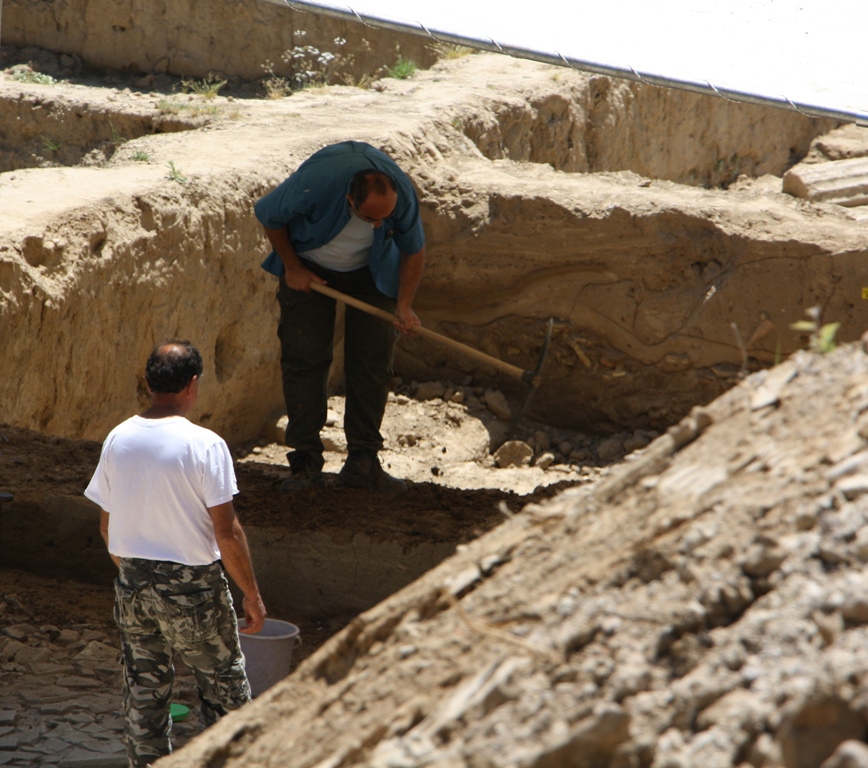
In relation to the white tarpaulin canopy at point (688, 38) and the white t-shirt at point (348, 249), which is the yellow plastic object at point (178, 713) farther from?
the white tarpaulin canopy at point (688, 38)

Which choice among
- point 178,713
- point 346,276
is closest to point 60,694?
point 178,713

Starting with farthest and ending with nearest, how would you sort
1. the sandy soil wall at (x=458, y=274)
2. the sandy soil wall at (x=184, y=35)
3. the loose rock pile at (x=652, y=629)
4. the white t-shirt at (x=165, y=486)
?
the sandy soil wall at (x=184, y=35), the sandy soil wall at (x=458, y=274), the white t-shirt at (x=165, y=486), the loose rock pile at (x=652, y=629)

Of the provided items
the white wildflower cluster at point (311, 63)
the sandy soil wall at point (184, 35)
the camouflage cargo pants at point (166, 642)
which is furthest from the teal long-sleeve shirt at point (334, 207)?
the sandy soil wall at point (184, 35)

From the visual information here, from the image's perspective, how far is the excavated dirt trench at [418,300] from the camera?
486 centimetres

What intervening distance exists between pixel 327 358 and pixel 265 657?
202 centimetres

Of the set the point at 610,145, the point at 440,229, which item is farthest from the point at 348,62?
the point at 440,229

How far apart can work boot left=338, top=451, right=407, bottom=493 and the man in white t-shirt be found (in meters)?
2.29

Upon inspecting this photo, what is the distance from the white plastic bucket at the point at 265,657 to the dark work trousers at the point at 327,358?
1.79m

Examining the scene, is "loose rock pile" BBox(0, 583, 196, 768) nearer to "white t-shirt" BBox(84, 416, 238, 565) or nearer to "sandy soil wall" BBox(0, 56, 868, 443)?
"white t-shirt" BBox(84, 416, 238, 565)

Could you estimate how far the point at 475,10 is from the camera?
415 centimetres

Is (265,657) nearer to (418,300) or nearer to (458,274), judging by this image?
(458,274)

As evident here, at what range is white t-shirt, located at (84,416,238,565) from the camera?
2.86m

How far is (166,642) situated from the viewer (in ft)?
10.1

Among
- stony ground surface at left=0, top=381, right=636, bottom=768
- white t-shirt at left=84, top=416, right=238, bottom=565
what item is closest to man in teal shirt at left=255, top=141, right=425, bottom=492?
stony ground surface at left=0, top=381, right=636, bottom=768
